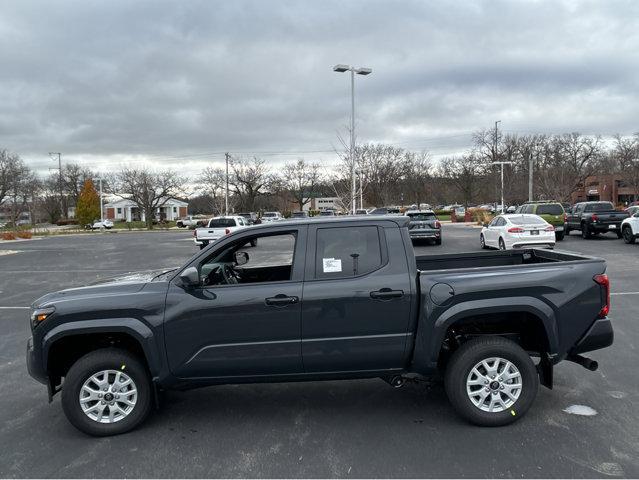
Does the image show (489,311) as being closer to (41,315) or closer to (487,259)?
(487,259)

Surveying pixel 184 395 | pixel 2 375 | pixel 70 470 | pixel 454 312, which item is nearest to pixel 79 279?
pixel 2 375

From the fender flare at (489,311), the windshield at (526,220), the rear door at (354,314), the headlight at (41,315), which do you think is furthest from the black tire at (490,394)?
the windshield at (526,220)

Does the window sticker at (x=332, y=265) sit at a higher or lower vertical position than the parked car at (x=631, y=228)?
higher

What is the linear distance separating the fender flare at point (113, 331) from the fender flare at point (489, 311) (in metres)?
2.30

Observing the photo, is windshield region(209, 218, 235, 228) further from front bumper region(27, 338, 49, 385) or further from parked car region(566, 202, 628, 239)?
front bumper region(27, 338, 49, 385)

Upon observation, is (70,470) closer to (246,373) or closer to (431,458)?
(246,373)

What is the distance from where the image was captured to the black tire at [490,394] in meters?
4.05

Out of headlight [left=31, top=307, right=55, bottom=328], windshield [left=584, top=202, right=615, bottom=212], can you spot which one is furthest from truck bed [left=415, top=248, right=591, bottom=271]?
windshield [left=584, top=202, right=615, bottom=212]

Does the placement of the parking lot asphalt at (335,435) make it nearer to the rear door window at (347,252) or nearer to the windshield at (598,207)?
the rear door window at (347,252)

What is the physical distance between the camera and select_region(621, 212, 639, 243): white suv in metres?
19.5

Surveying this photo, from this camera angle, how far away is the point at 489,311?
13.3 ft

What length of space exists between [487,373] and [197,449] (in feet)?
7.97

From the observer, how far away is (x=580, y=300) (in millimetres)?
4152

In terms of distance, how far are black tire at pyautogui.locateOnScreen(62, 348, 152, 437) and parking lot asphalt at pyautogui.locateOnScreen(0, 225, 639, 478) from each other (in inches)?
3.7
